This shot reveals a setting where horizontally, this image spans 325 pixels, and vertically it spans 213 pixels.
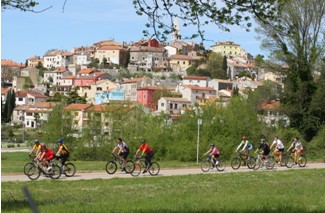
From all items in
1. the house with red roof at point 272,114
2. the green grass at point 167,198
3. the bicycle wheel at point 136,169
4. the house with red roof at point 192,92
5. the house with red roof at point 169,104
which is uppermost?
the house with red roof at point 192,92

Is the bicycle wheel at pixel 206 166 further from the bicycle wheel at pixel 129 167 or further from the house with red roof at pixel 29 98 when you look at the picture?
the house with red roof at pixel 29 98

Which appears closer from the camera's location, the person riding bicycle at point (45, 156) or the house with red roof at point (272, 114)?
the person riding bicycle at point (45, 156)

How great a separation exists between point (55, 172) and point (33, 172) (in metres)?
0.99

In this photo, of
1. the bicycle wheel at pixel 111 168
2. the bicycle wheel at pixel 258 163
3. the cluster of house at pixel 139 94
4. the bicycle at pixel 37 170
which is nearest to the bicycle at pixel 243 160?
the bicycle wheel at pixel 258 163

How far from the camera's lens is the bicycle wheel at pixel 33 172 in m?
23.1

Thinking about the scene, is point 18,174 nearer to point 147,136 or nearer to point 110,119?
point 147,136

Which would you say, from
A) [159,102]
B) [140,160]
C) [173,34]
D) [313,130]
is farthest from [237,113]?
[159,102]

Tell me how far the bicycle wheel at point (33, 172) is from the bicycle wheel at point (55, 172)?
0.50 meters

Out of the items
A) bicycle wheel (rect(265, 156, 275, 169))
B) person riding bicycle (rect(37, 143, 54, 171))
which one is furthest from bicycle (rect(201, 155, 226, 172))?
person riding bicycle (rect(37, 143, 54, 171))

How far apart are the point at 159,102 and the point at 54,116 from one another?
87454mm

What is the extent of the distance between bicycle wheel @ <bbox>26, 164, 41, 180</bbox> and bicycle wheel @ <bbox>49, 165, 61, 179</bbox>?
0.50 metres

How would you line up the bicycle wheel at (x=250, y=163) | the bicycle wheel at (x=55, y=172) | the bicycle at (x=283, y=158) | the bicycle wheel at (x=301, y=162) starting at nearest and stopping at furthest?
the bicycle wheel at (x=55, y=172) → the bicycle wheel at (x=250, y=163) → the bicycle at (x=283, y=158) → the bicycle wheel at (x=301, y=162)

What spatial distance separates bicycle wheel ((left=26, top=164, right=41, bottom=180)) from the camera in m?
23.1

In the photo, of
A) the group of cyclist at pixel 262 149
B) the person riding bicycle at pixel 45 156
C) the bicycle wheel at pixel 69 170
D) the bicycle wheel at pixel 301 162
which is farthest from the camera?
the bicycle wheel at pixel 301 162
